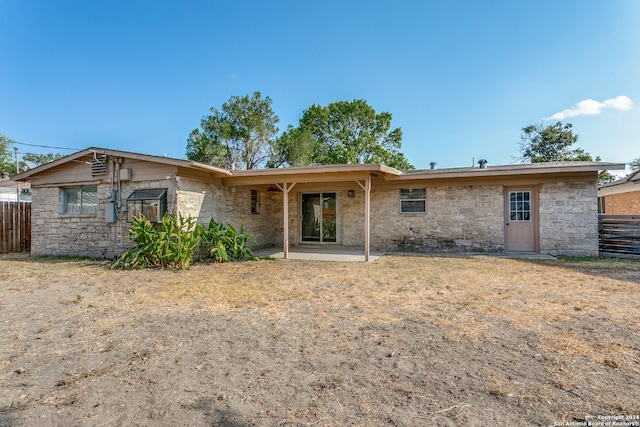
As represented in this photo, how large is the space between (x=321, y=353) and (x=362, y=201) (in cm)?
833

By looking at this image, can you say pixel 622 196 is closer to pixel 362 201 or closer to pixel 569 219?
pixel 569 219

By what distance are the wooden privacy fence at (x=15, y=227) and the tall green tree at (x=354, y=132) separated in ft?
54.0

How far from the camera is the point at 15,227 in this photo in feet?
33.6

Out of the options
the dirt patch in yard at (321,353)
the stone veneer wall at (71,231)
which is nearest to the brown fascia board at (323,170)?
the dirt patch in yard at (321,353)

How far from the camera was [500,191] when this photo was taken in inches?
360

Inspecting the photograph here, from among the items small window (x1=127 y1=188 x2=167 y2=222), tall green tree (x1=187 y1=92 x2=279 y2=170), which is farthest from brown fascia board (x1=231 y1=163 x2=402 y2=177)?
tall green tree (x1=187 y1=92 x2=279 y2=170)

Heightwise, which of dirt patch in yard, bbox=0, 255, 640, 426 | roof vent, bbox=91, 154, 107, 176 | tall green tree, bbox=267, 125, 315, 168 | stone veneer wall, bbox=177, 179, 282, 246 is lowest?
dirt patch in yard, bbox=0, 255, 640, 426

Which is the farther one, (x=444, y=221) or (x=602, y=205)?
(x=602, y=205)

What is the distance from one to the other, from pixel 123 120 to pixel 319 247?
15.7 metres

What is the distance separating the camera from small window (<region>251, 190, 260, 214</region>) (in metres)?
11.0

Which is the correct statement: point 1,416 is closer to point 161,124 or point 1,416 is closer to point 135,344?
point 135,344

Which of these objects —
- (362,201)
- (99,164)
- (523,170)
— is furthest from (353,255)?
(99,164)

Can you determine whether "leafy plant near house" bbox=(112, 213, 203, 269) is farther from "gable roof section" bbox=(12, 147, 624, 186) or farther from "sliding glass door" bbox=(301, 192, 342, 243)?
"sliding glass door" bbox=(301, 192, 342, 243)

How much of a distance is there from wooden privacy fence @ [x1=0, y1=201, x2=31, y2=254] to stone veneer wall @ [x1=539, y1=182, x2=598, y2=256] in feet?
53.3
